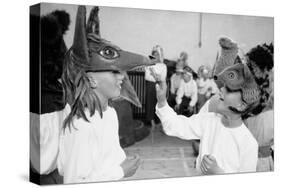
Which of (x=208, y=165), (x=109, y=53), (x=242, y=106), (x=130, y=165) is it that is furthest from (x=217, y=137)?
(x=109, y=53)

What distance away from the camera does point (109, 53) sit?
7.91 meters

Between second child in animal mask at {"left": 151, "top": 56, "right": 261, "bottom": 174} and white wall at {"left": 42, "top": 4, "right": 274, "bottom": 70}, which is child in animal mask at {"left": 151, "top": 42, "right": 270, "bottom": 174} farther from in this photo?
white wall at {"left": 42, "top": 4, "right": 274, "bottom": 70}

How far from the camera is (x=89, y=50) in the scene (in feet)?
25.5

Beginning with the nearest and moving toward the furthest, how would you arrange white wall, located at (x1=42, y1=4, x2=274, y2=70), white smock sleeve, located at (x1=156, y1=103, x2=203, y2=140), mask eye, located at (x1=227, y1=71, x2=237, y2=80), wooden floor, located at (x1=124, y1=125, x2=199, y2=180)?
white wall, located at (x1=42, y1=4, x2=274, y2=70)
wooden floor, located at (x1=124, y1=125, x2=199, y2=180)
white smock sleeve, located at (x1=156, y1=103, x2=203, y2=140)
mask eye, located at (x1=227, y1=71, x2=237, y2=80)

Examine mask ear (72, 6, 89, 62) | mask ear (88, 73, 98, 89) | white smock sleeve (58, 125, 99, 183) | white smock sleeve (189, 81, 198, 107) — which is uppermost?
mask ear (72, 6, 89, 62)

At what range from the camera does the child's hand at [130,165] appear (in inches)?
318

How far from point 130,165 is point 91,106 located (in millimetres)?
991

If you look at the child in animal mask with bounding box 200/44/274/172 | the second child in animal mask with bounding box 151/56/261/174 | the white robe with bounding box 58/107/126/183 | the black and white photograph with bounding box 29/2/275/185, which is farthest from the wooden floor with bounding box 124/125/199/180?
the child in animal mask with bounding box 200/44/274/172

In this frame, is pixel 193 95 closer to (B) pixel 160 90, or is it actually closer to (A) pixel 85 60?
(B) pixel 160 90

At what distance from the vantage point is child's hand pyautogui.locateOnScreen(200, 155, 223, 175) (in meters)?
8.66

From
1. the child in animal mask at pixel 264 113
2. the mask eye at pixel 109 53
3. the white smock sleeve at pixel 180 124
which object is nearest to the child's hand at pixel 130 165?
the white smock sleeve at pixel 180 124

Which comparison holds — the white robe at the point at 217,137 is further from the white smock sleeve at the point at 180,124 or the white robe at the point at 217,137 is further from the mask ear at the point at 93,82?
the mask ear at the point at 93,82

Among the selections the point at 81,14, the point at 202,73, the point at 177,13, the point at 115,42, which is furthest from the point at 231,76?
the point at 81,14

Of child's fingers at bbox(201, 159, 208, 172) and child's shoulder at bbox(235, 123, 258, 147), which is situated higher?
child's shoulder at bbox(235, 123, 258, 147)
